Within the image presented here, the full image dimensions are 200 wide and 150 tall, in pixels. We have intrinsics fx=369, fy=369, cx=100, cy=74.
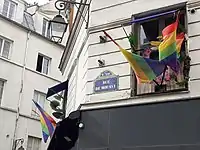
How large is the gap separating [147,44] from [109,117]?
76.8 inches

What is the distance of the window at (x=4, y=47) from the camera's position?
20.3 meters

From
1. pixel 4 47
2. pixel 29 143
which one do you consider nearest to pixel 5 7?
pixel 4 47

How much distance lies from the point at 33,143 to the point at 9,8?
8.25 meters

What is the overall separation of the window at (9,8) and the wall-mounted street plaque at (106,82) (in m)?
14.5

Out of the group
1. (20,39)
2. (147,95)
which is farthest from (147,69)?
(20,39)

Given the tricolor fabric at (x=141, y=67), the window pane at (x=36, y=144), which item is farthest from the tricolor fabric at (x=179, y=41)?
the window pane at (x=36, y=144)

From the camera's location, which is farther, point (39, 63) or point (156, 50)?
point (39, 63)

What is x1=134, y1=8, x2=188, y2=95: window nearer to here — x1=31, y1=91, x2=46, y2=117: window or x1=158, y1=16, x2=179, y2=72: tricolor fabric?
x1=158, y1=16, x2=179, y2=72: tricolor fabric

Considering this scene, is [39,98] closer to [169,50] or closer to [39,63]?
[39,63]

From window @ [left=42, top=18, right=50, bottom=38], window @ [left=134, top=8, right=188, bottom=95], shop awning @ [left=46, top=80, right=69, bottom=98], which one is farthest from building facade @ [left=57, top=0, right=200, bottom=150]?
window @ [left=42, top=18, right=50, bottom=38]

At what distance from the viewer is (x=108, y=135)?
813cm

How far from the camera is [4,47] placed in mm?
20484

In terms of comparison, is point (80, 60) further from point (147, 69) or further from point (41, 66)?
point (41, 66)

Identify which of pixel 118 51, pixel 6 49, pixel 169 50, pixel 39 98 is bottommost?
pixel 169 50
